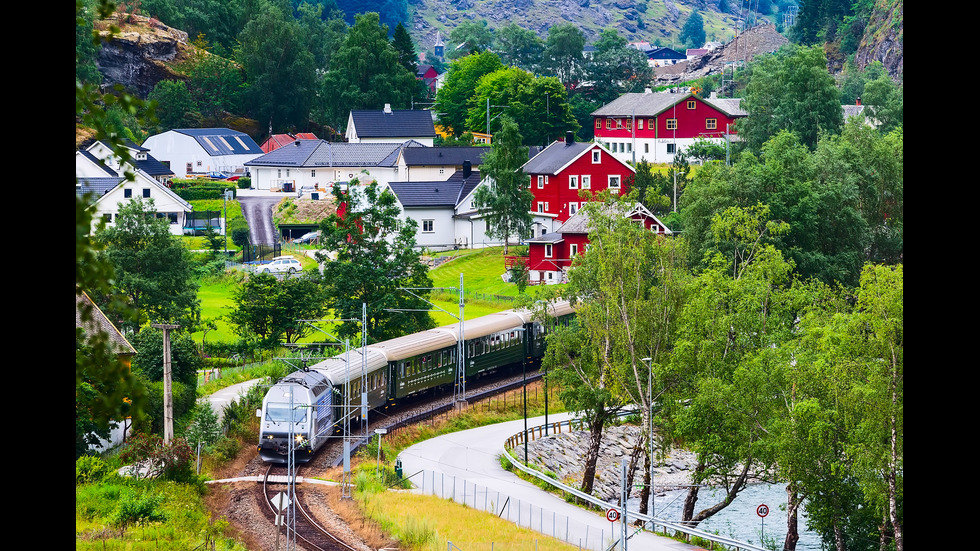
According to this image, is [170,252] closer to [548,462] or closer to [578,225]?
[548,462]

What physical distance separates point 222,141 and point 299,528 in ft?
254

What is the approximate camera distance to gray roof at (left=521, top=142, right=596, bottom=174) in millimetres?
69875

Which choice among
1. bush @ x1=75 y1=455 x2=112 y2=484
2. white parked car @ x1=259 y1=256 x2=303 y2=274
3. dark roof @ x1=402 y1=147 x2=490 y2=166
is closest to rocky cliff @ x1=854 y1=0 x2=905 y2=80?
dark roof @ x1=402 y1=147 x2=490 y2=166

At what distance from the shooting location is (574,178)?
6925 cm

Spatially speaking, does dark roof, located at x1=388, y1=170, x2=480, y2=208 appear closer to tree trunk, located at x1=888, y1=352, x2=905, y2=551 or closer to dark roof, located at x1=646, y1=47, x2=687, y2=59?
tree trunk, located at x1=888, y1=352, x2=905, y2=551

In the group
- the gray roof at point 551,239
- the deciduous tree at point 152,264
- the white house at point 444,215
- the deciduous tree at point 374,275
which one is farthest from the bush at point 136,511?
the white house at point 444,215

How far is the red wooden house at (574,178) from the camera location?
69.1 meters

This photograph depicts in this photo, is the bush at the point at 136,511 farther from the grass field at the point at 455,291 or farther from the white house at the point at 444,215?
the white house at the point at 444,215

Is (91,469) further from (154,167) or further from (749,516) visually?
(154,167)

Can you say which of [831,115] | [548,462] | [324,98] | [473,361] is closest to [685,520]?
[548,462]

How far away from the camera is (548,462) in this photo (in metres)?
37.1

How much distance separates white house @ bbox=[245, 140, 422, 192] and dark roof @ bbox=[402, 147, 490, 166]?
2275 mm

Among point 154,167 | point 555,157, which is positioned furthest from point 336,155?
point 555,157
